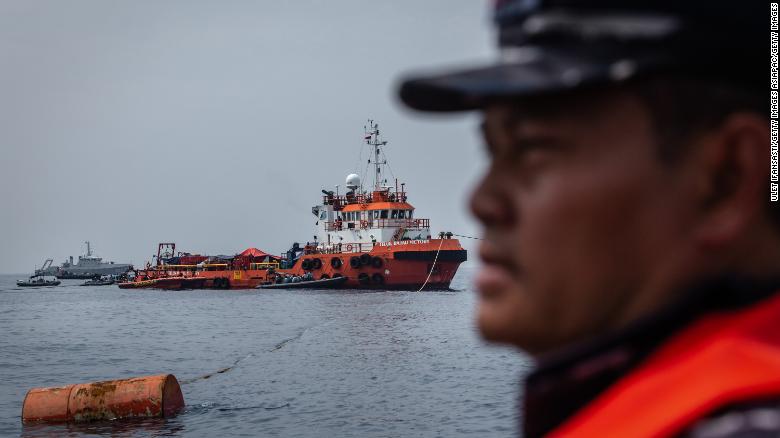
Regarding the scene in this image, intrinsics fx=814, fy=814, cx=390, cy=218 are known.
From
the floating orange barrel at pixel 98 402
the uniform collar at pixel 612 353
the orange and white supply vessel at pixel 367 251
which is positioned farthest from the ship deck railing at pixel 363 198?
the uniform collar at pixel 612 353

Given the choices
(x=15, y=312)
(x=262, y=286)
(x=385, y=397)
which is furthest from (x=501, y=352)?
(x=15, y=312)

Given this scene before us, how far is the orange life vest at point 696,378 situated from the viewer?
813mm

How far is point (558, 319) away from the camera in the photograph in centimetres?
103

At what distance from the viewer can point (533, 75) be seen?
0.92 metres

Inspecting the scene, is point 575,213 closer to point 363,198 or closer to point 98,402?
point 98,402

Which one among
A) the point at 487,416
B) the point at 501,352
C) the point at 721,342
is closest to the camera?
the point at 721,342

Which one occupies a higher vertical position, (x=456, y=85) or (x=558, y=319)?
(x=456, y=85)

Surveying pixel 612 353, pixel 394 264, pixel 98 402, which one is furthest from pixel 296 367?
pixel 394 264

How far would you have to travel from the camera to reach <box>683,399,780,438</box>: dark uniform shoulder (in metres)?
0.80

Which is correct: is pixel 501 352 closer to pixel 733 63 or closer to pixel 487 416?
pixel 487 416

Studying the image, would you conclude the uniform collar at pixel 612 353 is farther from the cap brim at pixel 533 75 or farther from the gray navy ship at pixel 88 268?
the gray navy ship at pixel 88 268

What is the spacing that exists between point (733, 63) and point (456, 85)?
32cm

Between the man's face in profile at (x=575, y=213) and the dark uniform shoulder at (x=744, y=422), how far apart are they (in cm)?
19

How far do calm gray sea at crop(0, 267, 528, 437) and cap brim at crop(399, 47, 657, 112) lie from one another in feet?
21.6
